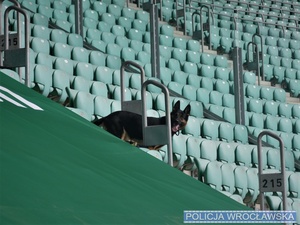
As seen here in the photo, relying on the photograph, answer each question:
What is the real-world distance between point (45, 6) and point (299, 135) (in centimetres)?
321

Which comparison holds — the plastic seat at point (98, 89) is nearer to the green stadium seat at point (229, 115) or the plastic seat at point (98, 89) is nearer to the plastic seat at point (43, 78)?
the plastic seat at point (43, 78)

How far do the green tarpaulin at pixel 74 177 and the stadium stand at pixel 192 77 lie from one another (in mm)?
2263

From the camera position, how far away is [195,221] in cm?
301

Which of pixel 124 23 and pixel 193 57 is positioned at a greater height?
pixel 124 23

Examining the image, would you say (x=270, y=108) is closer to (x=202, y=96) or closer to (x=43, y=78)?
(x=202, y=96)

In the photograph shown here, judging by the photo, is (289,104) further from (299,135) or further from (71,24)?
(71,24)

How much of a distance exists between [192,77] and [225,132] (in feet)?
4.35

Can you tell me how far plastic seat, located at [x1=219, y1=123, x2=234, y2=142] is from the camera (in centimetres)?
823

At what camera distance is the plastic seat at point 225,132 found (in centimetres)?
823

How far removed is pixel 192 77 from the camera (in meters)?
9.42

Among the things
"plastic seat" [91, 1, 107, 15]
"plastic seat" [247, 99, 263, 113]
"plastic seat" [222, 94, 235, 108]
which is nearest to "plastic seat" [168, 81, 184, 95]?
"plastic seat" [222, 94, 235, 108]

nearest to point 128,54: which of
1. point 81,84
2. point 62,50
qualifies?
point 62,50

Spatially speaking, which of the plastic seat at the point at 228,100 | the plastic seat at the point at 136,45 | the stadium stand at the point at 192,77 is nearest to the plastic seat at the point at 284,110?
the stadium stand at the point at 192,77

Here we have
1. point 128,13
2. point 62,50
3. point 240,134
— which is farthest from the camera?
point 128,13
